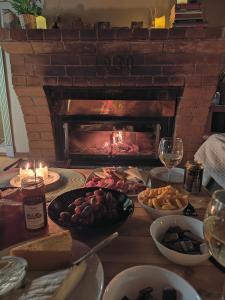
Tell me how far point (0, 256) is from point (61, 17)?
7.45 feet

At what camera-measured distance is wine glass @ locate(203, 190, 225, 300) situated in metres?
0.48

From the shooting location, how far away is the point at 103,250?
679 mm

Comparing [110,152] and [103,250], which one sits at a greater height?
[103,250]

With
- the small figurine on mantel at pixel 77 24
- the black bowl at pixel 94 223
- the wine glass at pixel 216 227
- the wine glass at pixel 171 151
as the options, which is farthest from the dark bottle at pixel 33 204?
the small figurine on mantel at pixel 77 24

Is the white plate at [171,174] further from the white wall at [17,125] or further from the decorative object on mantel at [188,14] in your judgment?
the white wall at [17,125]

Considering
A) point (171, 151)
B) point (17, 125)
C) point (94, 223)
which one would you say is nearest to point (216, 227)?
point (94, 223)

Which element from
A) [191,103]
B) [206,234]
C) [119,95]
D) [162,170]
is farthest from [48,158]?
[206,234]

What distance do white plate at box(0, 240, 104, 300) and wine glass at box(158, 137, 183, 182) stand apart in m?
0.57

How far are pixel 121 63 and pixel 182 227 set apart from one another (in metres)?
1.79

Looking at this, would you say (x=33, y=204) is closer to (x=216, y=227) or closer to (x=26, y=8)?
(x=216, y=227)

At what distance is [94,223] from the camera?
0.71 metres

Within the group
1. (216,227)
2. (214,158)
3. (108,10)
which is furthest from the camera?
(108,10)

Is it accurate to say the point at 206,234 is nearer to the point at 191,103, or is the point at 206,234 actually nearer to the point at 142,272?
the point at 142,272

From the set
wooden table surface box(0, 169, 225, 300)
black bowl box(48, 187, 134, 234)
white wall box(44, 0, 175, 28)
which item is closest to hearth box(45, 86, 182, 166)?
white wall box(44, 0, 175, 28)
